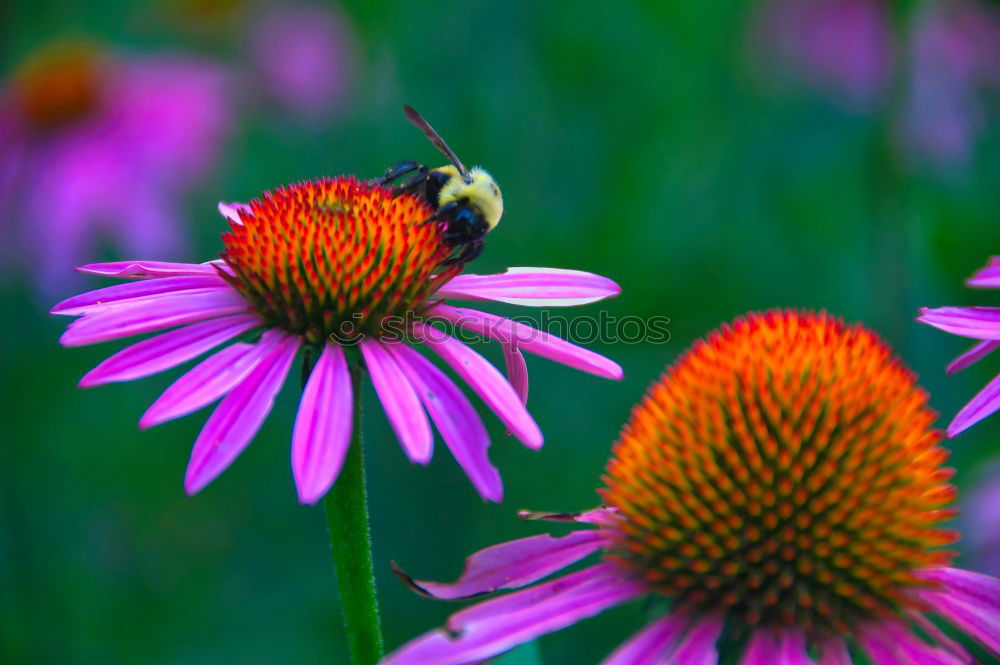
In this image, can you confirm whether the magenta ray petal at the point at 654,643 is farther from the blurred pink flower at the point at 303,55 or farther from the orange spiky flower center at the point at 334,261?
the blurred pink flower at the point at 303,55

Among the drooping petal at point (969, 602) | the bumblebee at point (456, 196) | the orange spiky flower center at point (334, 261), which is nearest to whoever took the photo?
the drooping petal at point (969, 602)

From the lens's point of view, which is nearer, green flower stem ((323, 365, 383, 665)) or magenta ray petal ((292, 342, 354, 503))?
magenta ray petal ((292, 342, 354, 503))

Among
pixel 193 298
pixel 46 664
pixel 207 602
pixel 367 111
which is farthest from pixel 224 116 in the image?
pixel 193 298

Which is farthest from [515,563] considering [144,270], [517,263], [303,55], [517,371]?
[303,55]

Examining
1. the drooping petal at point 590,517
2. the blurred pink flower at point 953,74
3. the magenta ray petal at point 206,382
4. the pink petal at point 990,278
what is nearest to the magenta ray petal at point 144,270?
the magenta ray petal at point 206,382

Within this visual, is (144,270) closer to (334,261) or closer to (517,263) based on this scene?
(334,261)

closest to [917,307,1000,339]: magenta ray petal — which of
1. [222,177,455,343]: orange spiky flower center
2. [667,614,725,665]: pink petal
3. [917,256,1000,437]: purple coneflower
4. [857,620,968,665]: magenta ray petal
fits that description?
[917,256,1000,437]: purple coneflower

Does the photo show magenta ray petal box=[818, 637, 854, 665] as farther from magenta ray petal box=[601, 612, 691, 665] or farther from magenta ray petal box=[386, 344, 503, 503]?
magenta ray petal box=[386, 344, 503, 503]

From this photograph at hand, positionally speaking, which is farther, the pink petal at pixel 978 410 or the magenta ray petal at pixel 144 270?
the magenta ray petal at pixel 144 270
